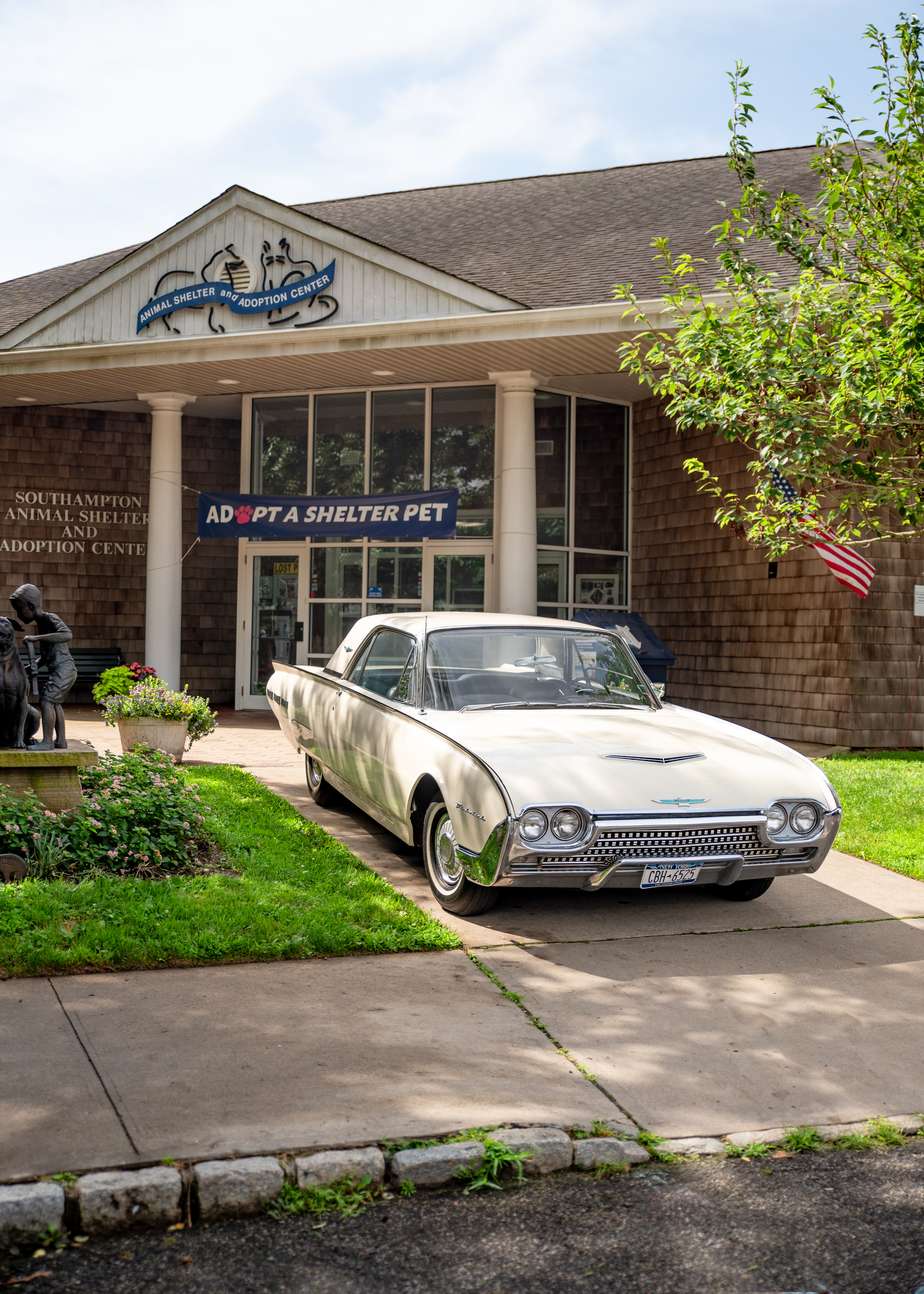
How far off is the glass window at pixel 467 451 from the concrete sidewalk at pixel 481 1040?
32.3ft

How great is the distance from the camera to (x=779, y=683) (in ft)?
43.8

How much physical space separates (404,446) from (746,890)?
10.5 meters

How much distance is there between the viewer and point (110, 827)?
613cm

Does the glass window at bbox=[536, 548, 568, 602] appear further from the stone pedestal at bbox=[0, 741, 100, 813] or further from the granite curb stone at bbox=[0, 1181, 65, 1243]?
the granite curb stone at bbox=[0, 1181, 65, 1243]

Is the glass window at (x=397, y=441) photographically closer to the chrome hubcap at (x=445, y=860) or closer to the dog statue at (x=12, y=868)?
the chrome hubcap at (x=445, y=860)

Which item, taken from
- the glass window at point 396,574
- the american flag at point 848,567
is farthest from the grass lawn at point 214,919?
the glass window at point 396,574

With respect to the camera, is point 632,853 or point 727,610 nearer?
point 632,853

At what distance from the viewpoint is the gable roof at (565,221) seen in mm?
13156

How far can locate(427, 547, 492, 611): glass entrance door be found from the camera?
49.6 feet

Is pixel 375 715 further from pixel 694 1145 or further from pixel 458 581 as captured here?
pixel 458 581

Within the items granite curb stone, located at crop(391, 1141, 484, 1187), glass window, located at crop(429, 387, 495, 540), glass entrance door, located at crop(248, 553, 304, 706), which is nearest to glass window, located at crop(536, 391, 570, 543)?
glass window, located at crop(429, 387, 495, 540)

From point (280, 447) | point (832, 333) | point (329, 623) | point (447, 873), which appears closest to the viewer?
point (447, 873)

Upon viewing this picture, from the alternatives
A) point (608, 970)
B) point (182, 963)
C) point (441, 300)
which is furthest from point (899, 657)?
point (182, 963)

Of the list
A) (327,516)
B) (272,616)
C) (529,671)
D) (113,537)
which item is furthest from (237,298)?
(529,671)
